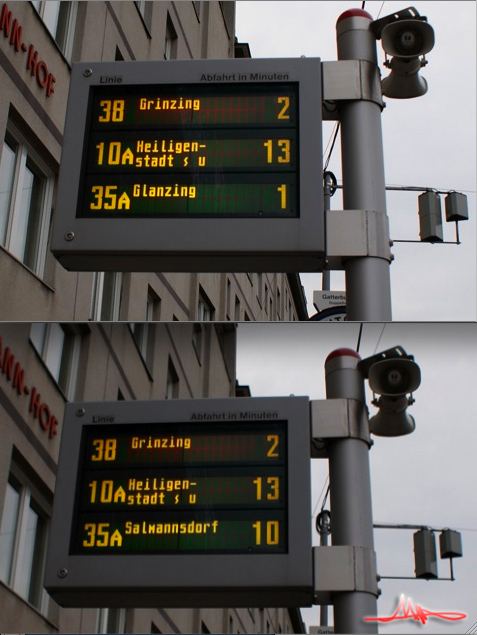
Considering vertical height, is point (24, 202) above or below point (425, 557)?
above

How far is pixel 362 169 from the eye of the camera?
629 cm

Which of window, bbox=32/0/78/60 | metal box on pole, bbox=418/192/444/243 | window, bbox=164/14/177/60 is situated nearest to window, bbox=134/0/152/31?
window, bbox=164/14/177/60

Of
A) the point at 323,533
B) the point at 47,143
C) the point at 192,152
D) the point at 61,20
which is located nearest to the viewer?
the point at 323,533

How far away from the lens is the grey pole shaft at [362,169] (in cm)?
600

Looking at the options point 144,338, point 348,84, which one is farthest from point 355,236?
point 144,338

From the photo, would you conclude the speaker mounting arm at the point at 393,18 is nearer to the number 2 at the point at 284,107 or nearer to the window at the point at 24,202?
the number 2 at the point at 284,107

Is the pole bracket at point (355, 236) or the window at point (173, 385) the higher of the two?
the pole bracket at point (355, 236)

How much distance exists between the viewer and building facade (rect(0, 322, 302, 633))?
206 inches

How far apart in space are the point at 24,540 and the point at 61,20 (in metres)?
10.4

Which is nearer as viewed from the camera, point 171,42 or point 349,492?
point 349,492

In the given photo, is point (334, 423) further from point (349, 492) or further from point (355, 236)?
point (355, 236)

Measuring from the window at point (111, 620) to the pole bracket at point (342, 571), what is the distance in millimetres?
891

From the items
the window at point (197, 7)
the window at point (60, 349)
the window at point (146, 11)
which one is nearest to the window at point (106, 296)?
the window at point (146, 11)

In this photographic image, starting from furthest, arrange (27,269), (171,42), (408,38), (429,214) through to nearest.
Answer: (171,42) → (27,269) → (429,214) → (408,38)
